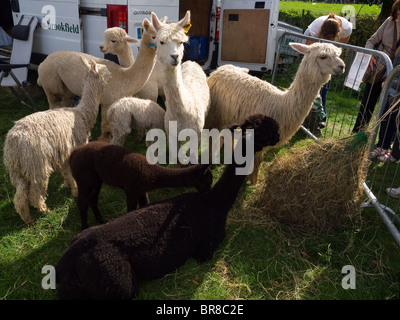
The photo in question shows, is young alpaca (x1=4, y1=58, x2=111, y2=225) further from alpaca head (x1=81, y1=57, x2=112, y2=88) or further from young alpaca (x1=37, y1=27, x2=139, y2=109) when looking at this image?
young alpaca (x1=37, y1=27, x2=139, y2=109)

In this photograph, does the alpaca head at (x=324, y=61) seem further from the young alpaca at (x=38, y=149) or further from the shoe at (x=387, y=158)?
the young alpaca at (x=38, y=149)

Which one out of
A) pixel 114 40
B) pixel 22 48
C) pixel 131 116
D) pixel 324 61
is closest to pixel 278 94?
pixel 324 61

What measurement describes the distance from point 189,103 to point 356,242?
7.14 feet

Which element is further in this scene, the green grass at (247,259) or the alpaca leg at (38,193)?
the alpaca leg at (38,193)

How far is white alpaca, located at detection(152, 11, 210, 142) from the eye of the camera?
3016 mm

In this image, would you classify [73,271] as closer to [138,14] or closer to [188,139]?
[188,139]

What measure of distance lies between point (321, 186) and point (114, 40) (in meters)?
3.25

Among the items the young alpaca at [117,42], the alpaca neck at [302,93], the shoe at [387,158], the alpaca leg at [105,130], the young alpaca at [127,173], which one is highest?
the young alpaca at [117,42]

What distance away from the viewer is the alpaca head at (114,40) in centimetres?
421

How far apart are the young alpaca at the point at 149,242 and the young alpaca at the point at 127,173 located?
0.52ft

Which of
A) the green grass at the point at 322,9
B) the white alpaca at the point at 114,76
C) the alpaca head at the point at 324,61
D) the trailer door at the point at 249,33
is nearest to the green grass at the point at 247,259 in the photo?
the white alpaca at the point at 114,76

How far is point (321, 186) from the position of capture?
3014 millimetres

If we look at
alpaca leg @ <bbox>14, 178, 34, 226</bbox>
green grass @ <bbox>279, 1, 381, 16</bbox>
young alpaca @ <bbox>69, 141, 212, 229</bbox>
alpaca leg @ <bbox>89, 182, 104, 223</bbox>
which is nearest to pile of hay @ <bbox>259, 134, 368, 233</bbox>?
young alpaca @ <bbox>69, 141, 212, 229</bbox>

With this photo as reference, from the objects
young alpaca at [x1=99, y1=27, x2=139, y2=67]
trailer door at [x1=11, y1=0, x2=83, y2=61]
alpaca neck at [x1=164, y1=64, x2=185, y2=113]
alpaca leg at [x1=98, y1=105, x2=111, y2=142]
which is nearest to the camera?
alpaca neck at [x1=164, y1=64, x2=185, y2=113]
